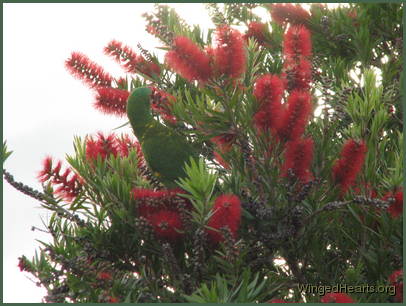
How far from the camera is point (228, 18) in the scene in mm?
4039

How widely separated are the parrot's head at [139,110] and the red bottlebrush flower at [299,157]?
66 cm

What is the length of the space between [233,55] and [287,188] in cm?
53

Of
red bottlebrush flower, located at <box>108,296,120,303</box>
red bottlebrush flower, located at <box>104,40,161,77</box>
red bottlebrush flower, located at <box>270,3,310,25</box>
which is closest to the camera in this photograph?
red bottlebrush flower, located at <box>108,296,120,303</box>

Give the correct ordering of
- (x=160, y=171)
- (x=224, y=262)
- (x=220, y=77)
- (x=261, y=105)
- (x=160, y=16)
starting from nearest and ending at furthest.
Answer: (x=224, y=262)
(x=261, y=105)
(x=220, y=77)
(x=160, y=171)
(x=160, y=16)

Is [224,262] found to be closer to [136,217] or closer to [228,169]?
[136,217]

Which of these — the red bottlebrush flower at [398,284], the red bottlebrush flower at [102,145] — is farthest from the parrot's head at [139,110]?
the red bottlebrush flower at [398,284]

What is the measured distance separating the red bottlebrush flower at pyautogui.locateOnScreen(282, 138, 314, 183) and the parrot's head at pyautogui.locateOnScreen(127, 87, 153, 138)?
2.17 feet

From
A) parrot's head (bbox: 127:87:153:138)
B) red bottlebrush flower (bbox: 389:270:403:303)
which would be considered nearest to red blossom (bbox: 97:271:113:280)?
parrot's head (bbox: 127:87:153:138)

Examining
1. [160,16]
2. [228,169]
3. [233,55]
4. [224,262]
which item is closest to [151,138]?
[228,169]

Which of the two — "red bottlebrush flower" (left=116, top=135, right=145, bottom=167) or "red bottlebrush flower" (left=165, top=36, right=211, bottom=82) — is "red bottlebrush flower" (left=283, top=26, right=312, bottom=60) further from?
"red bottlebrush flower" (left=116, top=135, right=145, bottom=167)

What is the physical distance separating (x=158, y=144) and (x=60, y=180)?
42 cm

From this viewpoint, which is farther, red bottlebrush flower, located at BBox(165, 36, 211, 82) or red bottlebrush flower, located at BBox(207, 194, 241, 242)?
red bottlebrush flower, located at BBox(165, 36, 211, 82)

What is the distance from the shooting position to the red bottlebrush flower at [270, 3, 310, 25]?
3650mm

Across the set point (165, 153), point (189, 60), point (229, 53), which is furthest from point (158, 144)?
point (229, 53)
